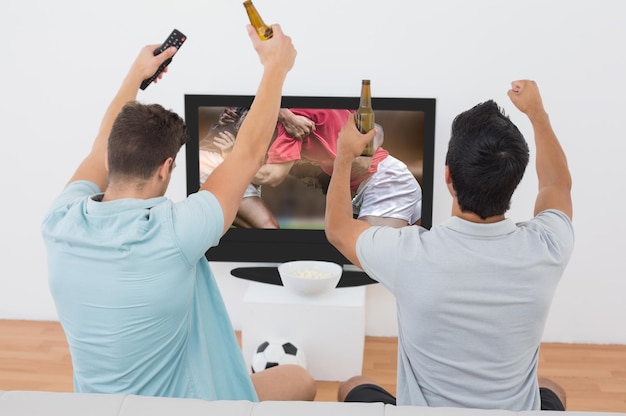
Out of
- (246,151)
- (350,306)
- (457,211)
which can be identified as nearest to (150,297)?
(246,151)

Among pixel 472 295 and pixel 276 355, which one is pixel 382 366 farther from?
pixel 472 295

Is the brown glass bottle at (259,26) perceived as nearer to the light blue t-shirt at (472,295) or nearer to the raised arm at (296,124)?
the light blue t-shirt at (472,295)

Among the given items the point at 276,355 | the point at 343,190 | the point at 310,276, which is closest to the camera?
the point at 343,190

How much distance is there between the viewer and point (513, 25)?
12.1ft

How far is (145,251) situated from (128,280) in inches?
3.1

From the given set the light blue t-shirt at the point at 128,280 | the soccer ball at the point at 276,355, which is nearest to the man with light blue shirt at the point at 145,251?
the light blue t-shirt at the point at 128,280

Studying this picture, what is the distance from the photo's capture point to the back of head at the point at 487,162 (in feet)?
5.78

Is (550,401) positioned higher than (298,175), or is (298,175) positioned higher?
(298,175)

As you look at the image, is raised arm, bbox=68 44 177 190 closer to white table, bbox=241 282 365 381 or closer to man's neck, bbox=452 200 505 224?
man's neck, bbox=452 200 505 224

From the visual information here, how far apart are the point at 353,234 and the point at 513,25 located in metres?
2.21

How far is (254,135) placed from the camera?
6.23 ft

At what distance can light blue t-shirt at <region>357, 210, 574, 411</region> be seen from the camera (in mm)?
1719

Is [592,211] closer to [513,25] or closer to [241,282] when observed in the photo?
[513,25]

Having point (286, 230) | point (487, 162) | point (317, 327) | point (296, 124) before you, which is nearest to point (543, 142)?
point (487, 162)
